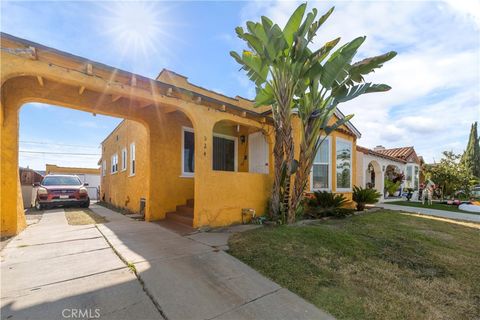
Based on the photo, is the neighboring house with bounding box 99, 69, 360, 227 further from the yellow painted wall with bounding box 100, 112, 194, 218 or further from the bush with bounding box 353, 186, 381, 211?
the bush with bounding box 353, 186, 381, 211

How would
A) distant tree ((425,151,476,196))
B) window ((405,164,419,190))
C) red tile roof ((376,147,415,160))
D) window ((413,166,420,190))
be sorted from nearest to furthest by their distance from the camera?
distant tree ((425,151,476,196)) → red tile roof ((376,147,415,160)) → window ((405,164,419,190)) → window ((413,166,420,190))

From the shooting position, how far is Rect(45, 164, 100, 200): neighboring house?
79.0 feet

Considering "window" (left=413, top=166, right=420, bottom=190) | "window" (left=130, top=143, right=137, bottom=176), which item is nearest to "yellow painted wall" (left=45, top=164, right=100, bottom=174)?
"window" (left=130, top=143, right=137, bottom=176)

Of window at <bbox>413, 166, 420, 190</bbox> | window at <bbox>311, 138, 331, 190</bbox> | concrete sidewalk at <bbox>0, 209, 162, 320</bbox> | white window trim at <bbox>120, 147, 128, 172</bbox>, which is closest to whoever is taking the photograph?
concrete sidewalk at <bbox>0, 209, 162, 320</bbox>

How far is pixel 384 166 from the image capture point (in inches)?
672

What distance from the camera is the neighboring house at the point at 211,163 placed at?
22.0 feet

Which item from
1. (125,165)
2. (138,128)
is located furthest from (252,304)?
(125,165)

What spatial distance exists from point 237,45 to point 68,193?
35.4ft

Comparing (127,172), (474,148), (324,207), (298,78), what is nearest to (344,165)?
(324,207)

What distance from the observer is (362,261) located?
176 inches

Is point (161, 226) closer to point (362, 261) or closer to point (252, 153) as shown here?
point (252, 153)

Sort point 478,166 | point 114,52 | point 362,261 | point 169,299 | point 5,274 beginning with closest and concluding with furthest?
point 169,299, point 5,274, point 362,261, point 114,52, point 478,166

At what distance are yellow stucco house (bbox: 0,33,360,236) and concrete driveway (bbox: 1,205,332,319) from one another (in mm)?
1837

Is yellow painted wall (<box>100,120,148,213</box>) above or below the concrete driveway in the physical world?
above
